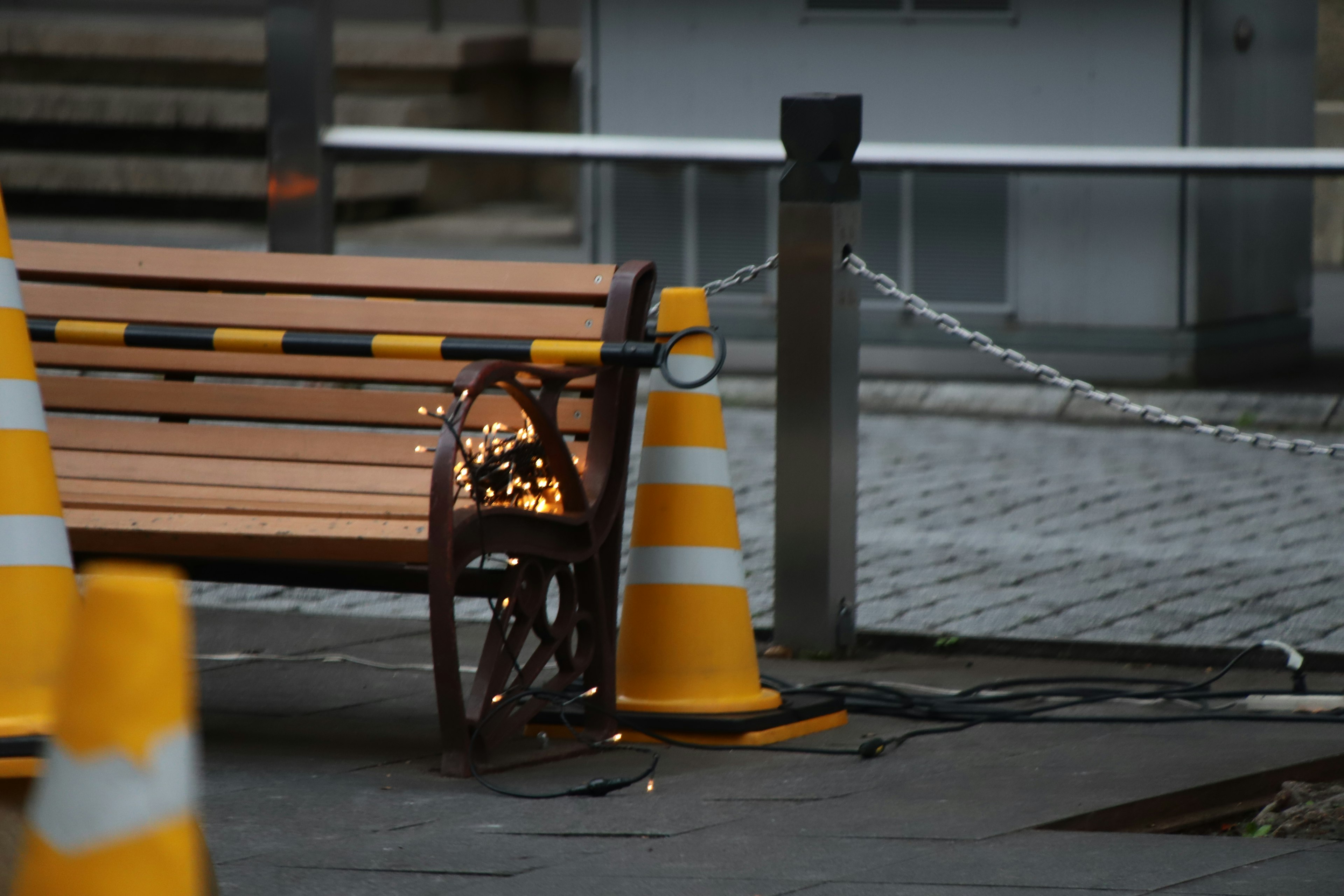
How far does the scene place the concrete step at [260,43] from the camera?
13.7 meters

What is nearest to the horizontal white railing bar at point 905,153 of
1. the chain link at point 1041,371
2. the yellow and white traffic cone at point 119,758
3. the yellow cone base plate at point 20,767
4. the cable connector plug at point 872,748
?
the chain link at point 1041,371

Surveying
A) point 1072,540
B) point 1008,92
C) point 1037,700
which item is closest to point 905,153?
point 1008,92

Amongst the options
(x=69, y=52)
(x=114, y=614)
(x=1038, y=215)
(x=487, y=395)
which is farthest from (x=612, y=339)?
(x=69, y=52)

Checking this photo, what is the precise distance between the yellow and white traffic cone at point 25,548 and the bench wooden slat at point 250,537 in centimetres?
85

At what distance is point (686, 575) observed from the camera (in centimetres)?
411

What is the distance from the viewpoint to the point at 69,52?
14438 mm

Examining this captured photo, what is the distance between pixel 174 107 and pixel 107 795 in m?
12.9

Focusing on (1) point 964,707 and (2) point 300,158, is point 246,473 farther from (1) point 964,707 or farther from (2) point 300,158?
(2) point 300,158

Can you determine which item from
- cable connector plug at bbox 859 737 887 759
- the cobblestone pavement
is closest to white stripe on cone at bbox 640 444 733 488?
cable connector plug at bbox 859 737 887 759

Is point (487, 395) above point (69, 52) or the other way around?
the other way around

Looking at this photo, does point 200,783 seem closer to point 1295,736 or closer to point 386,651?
point 386,651

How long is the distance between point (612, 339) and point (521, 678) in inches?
26.9

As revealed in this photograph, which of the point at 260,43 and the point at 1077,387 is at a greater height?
the point at 260,43

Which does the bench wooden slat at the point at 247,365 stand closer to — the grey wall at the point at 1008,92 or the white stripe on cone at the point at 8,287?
the white stripe on cone at the point at 8,287
